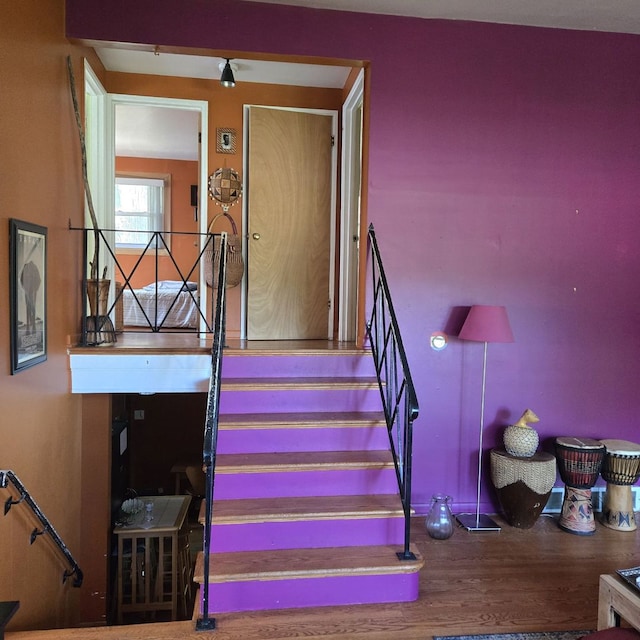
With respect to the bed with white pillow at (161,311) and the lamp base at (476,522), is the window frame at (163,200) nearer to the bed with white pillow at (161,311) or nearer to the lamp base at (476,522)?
the bed with white pillow at (161,311)

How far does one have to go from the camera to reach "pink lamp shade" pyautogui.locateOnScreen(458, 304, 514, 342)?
330 centimetres

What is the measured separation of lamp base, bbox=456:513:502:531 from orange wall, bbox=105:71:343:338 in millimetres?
2447

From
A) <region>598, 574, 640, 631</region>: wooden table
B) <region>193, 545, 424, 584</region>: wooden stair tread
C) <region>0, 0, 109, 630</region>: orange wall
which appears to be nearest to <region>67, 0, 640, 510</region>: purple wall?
<region>193, 545, 424, 584</region>: wooden stair tread

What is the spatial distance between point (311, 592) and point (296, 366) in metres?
1.37

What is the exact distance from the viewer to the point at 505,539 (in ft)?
10.5

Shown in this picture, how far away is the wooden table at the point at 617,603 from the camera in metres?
1.83

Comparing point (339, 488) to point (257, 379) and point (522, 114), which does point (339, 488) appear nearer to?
point (257, 379)

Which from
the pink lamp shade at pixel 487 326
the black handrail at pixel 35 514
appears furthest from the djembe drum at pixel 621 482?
the black handrail at pixel 35 514

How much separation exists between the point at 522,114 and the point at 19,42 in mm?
2946

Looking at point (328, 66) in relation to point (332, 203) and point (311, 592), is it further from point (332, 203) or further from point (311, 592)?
point (311, 592)

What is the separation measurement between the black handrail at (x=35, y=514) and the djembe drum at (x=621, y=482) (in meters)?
3.30

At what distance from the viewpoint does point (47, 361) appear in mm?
2986

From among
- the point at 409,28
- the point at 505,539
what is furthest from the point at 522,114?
the point at 505,539

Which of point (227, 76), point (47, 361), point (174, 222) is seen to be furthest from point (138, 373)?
point (174, 222)
